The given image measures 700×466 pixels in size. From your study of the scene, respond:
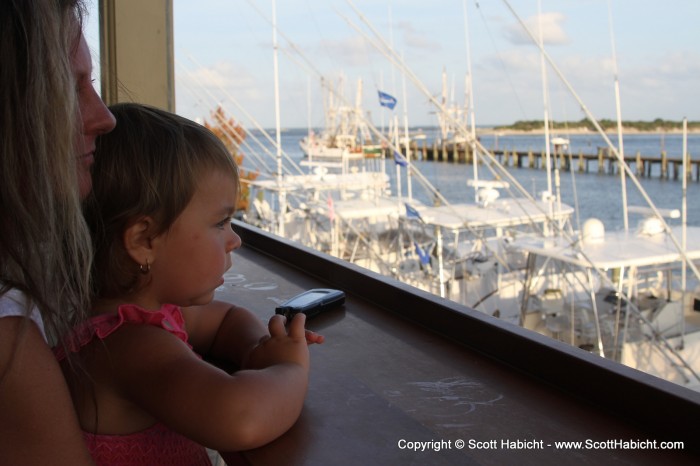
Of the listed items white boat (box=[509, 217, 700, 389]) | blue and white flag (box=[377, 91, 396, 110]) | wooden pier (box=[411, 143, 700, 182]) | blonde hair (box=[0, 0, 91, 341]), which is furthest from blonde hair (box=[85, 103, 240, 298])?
wooden pier (box=[411, 143, 700, 182])

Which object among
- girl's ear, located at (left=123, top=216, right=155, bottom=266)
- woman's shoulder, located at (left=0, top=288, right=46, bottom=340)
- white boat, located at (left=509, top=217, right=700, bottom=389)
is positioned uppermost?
girl's ear, located at (left=123, top=216, right=155, bottom=266)

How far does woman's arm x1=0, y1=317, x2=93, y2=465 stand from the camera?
0.58 metres

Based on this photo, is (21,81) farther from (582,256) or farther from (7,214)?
(582,256)

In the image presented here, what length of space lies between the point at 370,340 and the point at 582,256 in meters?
5.55

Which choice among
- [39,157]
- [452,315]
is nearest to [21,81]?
[39,157]

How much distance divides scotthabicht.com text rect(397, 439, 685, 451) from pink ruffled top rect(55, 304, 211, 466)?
0.97 ft

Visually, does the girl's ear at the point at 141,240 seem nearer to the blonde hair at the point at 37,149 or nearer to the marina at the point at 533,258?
the blonde hair at the point at 37,149

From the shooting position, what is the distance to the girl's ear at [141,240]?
830 mm

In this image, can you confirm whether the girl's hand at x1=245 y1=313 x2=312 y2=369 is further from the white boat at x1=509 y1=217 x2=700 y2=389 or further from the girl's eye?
the white boat at x1=509 y1=217 x2=700 y2=389

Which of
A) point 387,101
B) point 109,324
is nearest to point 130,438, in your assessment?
point 109,324

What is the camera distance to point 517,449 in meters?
0.70

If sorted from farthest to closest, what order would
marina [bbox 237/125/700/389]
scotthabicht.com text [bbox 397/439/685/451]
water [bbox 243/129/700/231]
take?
water [bbox 243/129/700/231], marina [bbox 237/125/700/389], scotthabicht.com text [bbox 397/439/685/451]

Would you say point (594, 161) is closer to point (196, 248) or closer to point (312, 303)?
point (312, 303)

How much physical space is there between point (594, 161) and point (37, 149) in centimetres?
5192
